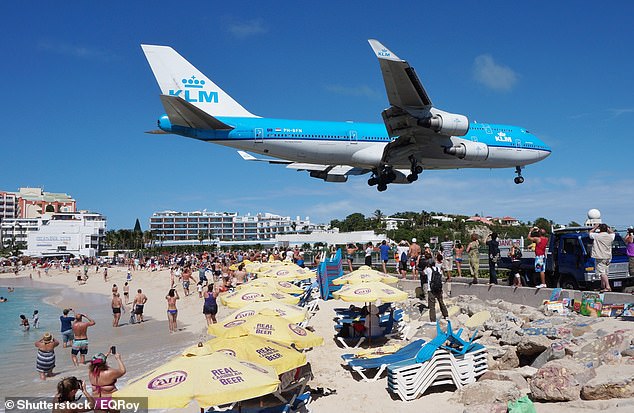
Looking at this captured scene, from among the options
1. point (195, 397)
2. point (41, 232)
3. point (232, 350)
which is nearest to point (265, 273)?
point (232, 350)

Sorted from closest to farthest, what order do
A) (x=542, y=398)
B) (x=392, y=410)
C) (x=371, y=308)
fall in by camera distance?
1. (x=542, y=398)
2. (x=392, y=410)
3. (x=371, y=308)

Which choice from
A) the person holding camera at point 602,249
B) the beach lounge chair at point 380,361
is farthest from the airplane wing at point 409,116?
the beach lounge chair at point 380,361

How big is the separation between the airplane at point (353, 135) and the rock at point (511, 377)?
1270 cm

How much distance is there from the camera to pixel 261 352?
7.09 meters

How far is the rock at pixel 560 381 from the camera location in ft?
22.2

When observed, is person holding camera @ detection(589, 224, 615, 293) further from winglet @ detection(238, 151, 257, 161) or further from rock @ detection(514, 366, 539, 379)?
winglet @ detection(238, 151, 257, 161)

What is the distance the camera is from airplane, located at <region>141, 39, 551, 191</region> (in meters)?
20.3

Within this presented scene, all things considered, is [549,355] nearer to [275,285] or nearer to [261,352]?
[261,352]

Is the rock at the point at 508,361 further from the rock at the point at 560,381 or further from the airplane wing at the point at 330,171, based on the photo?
the airplane wing at the point at 330,171

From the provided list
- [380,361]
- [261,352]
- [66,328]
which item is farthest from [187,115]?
[261,352]

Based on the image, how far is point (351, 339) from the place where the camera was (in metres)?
13.3

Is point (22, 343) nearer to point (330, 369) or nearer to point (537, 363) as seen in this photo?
point (330, 369)

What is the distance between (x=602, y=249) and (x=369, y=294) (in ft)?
19.4

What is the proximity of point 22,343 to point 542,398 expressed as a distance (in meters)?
19.7
